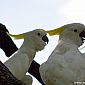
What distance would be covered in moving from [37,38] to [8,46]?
2.80 ft

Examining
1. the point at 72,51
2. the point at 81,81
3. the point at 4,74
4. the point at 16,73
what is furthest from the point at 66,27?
the point at 4,74

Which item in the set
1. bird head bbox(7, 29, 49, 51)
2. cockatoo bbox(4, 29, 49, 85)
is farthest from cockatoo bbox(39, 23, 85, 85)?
bird head bbox(7, 29, 49, 51)

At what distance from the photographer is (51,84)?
10.3 feet

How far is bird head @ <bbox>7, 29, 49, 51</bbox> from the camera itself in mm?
5381

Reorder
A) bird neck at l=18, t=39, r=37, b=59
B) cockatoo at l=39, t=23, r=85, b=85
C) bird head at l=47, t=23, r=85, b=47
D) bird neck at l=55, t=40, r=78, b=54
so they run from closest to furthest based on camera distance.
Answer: cockatoo at l=39, t=23, r=85, b=85 < bird neck at l=55, t=40, r=78, b=54 < bird head at l=47, t=23, r=85, b=47 < bird neck at l=18, t=39, r=37, b=59

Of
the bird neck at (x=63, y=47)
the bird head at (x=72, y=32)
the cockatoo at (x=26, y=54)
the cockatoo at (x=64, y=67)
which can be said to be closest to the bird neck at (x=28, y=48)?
the cockatoo at (x=26, y=54)

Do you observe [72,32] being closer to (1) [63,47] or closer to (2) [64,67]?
(1) [63,47]

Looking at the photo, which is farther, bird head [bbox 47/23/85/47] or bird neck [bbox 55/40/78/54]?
bird head [bbox 47/23/85/47]

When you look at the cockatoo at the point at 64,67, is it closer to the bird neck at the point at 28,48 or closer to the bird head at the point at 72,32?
the bird head at the point at 72,32

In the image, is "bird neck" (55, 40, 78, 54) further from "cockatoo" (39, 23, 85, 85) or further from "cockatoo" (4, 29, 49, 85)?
"cockatoo" (4, 29, 49, 85)

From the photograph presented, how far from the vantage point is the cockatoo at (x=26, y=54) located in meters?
4.41

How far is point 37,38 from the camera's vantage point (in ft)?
18.0

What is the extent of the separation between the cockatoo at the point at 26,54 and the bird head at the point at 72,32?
77 centimetres

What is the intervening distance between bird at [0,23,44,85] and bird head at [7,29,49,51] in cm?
33
